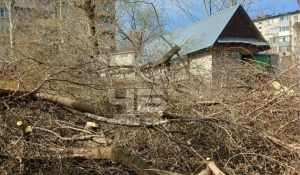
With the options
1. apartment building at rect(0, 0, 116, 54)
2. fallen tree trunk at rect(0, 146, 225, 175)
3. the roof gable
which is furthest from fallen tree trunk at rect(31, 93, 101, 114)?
the roof gable

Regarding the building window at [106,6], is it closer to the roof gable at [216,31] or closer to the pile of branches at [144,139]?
the roof gable at [216,31]

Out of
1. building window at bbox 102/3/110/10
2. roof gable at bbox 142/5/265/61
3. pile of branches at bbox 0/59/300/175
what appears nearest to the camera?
pile of branches at bbox 0/59/300/175

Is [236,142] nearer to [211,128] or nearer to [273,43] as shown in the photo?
[211,128]

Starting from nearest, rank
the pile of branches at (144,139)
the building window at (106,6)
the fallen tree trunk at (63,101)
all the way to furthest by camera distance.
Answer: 1. the pile of branches at (144,139)
2. the fallen tree trunk at (63,101)
3. the building window at (106,6)

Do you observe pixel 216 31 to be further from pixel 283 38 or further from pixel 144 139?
pixel 144 139

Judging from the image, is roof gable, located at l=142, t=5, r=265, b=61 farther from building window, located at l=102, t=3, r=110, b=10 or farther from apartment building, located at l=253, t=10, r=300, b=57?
building window, located at l=102, t=3, r=110, b=10

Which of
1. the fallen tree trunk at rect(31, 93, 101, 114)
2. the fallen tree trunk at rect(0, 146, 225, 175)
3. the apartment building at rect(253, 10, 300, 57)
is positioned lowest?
the fallen tree trunk at rect(0, 146, 225, 175)

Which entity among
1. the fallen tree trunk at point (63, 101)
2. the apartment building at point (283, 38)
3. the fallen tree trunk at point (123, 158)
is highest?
the apartment building at point (283, 38)

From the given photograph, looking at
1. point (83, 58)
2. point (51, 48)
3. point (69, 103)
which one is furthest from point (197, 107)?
point (51, 48)

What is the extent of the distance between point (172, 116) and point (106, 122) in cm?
75

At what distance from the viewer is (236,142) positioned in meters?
3.32

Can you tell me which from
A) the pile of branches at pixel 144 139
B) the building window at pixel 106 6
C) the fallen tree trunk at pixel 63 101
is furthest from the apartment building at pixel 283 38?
the building window at pixel 106 6

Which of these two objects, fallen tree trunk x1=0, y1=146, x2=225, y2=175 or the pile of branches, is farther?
the pile of branches

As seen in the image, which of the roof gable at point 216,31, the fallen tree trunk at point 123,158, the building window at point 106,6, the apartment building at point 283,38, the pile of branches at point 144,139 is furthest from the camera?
the building window at point 106,6
